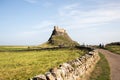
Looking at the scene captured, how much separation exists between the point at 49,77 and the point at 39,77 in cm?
100

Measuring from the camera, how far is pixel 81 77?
78.7 feet

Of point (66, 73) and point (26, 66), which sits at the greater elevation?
point (66, 73)

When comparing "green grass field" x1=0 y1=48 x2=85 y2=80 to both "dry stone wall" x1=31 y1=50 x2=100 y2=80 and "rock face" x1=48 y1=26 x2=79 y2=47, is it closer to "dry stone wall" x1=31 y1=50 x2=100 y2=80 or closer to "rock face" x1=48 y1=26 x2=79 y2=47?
"dry stone wall" x1=31 y1=50 x2=100 y2=80

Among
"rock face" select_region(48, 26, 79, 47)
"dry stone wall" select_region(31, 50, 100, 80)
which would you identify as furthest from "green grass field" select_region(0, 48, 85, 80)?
"rock face" select_region(48, 26, 79, 47)

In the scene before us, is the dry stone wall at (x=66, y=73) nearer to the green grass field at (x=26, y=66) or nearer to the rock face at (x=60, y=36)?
the green grass field at (x=26, y=66)

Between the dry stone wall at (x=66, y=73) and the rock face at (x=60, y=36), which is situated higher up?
the rock face at (x=60, y=36)

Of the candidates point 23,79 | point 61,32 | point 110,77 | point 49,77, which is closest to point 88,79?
point 110,77

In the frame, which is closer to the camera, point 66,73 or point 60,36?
point 66,73

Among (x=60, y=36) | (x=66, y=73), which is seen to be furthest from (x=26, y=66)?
(x=60, y=36)

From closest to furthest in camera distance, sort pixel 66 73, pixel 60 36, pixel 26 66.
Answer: pixel 66 73 → pixel 26 66 → pixel 60 36

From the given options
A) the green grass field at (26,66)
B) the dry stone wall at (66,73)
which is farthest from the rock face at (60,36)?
the dry stone wall at (66,73)

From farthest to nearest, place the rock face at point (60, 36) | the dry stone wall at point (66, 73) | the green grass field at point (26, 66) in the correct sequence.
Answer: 1. the rock face at point (60, 36)
2. the green grass field at point (26, 66)
3. the dry stone wall at point (66, 73)

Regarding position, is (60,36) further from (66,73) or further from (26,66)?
(66,73)

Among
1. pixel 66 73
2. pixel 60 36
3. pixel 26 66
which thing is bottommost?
pixel 26 66
